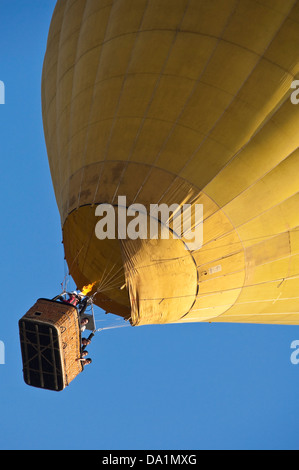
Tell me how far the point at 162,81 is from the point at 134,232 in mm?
2078

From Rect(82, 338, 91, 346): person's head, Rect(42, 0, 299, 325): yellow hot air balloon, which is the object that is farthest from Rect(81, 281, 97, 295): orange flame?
Rect(82, 338, 91, 346): person's head

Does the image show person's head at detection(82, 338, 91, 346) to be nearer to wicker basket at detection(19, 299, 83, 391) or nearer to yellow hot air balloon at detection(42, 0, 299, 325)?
wicker basket at detection(19, 299, 83, 391)

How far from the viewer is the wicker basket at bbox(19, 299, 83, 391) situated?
29.9 ft

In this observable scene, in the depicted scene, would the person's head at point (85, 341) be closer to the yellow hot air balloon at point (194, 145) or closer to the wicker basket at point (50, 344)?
the wicker basket at point (50, 344)

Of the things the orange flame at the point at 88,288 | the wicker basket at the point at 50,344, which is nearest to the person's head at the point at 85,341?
the wicker basket at the point at 50,344

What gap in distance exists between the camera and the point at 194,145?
9258 mm

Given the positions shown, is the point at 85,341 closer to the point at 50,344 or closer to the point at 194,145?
the point at 50,344

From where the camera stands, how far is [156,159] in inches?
366

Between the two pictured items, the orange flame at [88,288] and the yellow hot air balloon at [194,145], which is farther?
the orange flame at [88,288]

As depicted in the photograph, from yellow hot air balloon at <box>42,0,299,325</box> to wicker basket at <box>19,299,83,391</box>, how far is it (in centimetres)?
93

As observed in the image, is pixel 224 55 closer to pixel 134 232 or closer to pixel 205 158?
pixel 205 158

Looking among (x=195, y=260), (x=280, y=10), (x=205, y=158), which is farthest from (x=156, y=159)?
(x=280, y=10)

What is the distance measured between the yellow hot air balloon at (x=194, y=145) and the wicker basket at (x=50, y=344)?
935 millimetres

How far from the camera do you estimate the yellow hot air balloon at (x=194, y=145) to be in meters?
9.27
